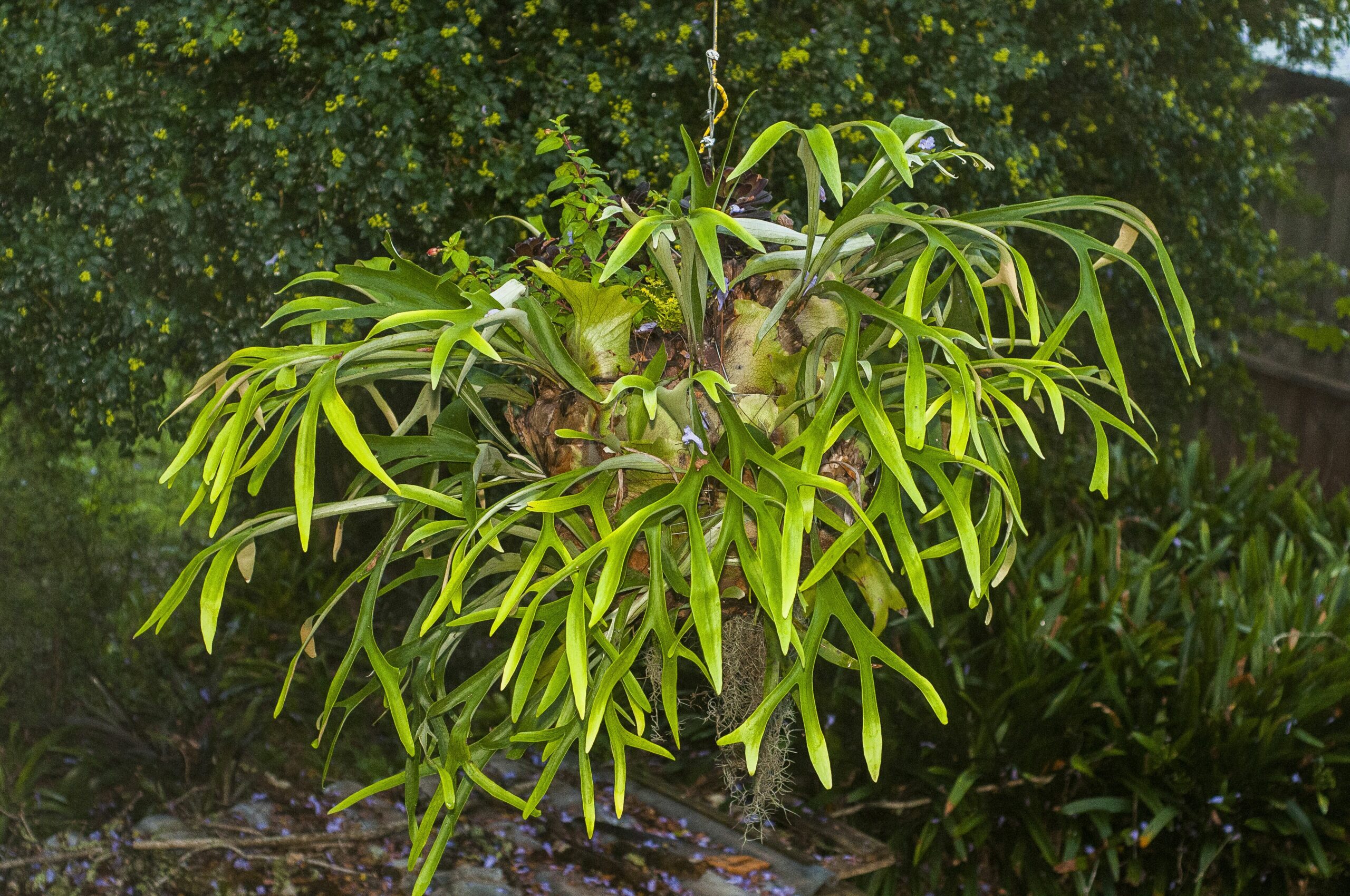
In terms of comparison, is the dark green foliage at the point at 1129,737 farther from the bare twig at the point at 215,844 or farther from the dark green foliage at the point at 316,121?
the bare twig at the point at 215,844

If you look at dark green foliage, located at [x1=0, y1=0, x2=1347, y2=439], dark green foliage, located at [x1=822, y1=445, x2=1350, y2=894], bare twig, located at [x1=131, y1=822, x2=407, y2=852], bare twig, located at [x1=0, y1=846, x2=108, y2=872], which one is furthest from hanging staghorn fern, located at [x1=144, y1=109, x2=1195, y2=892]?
bare twig, located at [x1=0, y1=846, x2=108, y2=872]

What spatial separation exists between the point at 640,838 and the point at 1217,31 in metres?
3.20

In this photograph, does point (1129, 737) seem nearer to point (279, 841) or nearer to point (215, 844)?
point (279, 841)

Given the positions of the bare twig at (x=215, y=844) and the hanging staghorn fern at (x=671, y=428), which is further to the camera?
the bare twig at (x=215, y=844)

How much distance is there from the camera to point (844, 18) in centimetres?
273

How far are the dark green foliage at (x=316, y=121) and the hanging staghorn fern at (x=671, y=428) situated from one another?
1.28m

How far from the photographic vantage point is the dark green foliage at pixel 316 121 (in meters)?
2.51

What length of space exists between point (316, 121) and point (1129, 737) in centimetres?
228

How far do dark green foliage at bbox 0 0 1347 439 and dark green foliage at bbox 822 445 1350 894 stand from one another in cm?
113

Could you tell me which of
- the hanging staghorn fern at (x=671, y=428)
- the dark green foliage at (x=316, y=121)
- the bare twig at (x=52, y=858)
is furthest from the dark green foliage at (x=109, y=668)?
the hanging staghorn fern at (x=671, y=428)

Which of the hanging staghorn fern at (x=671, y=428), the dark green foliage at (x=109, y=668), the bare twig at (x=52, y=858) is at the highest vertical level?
the hanging staghorn fern at (x=671, y=428)

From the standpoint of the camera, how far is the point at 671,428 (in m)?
1.10

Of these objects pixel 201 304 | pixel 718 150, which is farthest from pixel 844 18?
pixel 201 304

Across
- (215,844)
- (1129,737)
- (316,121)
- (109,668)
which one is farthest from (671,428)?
(109,668)
